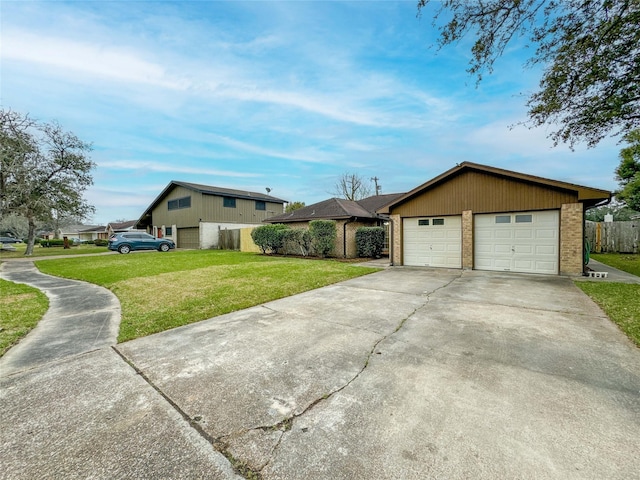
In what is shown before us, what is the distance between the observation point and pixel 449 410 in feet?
7.52

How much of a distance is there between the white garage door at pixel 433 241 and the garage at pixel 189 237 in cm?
1864

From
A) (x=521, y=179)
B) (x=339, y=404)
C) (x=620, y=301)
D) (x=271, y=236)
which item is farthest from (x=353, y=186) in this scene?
(x=339, y=404)

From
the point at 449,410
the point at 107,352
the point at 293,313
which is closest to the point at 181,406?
the point at 107,352

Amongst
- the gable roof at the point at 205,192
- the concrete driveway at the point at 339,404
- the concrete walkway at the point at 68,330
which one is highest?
the gable roof at the point at 205,192

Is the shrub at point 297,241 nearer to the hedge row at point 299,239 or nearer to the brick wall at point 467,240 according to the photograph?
the hedge row at point 299,239

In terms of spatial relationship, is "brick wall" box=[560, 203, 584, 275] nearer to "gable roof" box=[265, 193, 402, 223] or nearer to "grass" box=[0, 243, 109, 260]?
"gable roof" box=[265, 193, 402, 223]

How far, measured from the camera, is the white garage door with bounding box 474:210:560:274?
913 centimetres

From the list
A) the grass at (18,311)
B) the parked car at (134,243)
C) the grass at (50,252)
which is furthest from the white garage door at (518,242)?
the grass at (50,252)

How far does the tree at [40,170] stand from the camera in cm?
1797

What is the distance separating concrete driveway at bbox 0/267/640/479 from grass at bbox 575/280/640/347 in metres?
0.26

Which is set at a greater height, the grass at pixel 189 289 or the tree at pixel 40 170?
the tree at pixel 40 170

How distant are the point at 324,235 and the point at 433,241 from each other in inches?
219

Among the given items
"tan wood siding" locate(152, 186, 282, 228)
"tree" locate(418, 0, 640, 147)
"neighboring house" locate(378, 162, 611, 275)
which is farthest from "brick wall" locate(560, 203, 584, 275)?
"tan wood siding" locate(152, 186, 282, 228)

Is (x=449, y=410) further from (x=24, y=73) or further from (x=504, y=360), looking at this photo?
(x=24, y=73)
